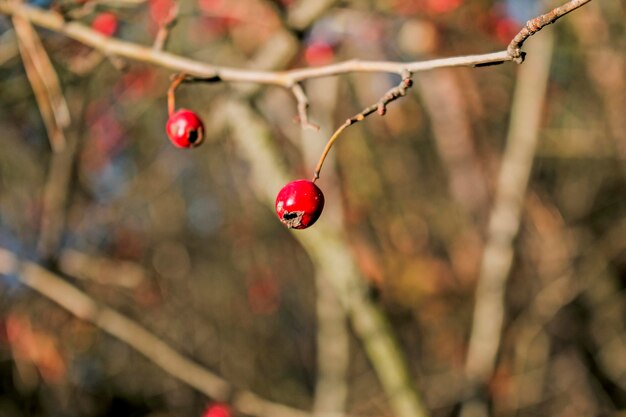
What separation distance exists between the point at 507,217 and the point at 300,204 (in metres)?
1.93

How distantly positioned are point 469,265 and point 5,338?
3605 mm

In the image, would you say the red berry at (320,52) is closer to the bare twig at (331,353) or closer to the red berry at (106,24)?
the red berry at (106,24)

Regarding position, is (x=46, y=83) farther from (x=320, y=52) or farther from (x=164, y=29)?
(x=320, y=52)

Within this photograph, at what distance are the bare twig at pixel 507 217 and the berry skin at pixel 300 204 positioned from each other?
1866mm

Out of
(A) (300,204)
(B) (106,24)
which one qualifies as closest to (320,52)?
(B) (106,24)

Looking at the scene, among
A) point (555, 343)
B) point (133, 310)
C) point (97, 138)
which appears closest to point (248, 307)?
point (133, 310)

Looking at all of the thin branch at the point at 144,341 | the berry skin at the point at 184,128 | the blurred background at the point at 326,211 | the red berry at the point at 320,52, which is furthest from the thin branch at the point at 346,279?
the berry skin at the point at 184,128

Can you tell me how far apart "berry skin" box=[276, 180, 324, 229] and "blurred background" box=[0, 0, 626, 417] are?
1147mm

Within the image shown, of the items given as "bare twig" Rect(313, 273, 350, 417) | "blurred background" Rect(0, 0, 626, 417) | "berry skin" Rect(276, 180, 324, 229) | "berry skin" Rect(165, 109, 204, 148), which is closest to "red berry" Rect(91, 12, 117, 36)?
"blurred background" Rect(0, 0, 626, 417)

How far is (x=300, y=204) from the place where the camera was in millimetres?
994

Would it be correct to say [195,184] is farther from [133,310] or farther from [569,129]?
[569,129]

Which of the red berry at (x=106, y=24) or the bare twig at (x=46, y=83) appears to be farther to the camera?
the red berry at (x=106, y=24)

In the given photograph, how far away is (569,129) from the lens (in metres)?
3.78

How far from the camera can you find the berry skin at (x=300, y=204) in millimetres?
995
